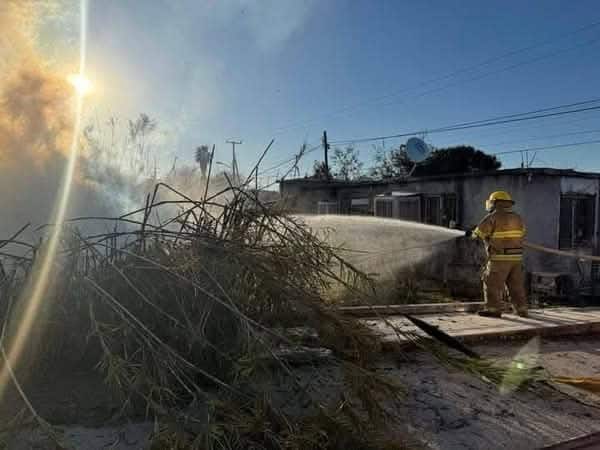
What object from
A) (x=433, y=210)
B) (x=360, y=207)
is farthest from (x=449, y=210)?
(x=360, y=207)

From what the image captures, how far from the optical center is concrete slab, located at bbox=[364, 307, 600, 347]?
507 cm

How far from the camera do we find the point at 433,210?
16172 millimetres

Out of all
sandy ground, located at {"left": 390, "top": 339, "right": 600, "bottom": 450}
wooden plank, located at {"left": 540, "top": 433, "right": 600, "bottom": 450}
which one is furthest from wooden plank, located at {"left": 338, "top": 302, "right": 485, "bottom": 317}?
wooden plank, located at {"left": 540, "top": 433, "right": 600, "bottom": 450}

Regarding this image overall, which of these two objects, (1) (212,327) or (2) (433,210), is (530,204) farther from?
(1) (212,327)

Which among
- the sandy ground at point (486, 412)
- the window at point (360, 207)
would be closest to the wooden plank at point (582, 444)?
the sandy ground at point (486, 412)

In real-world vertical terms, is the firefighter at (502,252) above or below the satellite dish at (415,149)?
below

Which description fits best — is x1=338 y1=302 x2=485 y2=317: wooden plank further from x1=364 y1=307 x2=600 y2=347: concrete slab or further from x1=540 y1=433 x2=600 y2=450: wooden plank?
x1=540 y1=433 x2=600 y2=450: wooden plank

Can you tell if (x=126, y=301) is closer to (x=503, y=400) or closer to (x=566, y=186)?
(x=503, y=400)

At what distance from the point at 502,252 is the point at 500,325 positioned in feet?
4.17

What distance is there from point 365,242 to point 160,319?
8.35 meters

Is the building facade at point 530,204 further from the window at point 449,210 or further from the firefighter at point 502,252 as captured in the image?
the firefighter at point 502,252

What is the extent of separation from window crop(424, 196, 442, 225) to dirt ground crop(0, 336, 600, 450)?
40.4 feet

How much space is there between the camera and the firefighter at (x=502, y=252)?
21.6 ft

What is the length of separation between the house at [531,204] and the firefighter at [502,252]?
5.59 meters
